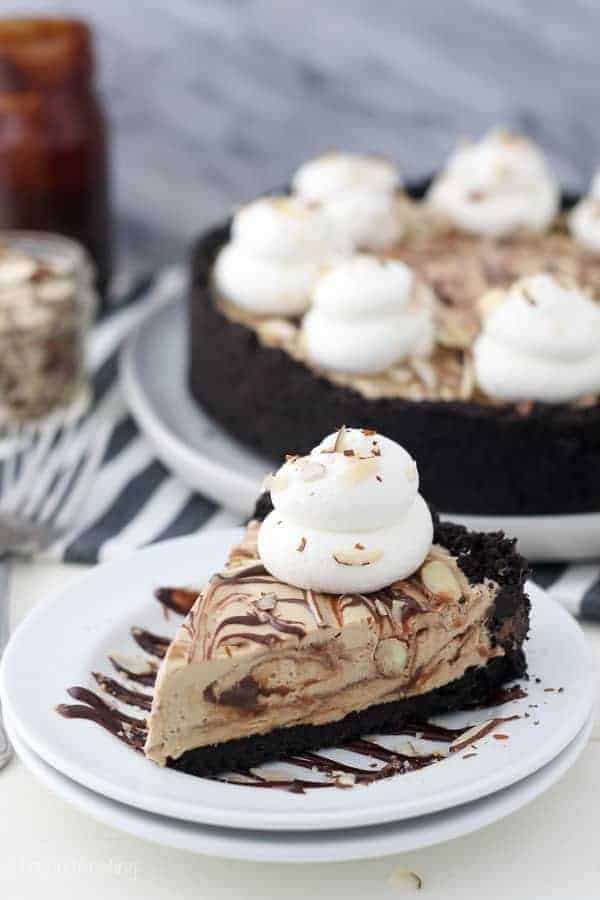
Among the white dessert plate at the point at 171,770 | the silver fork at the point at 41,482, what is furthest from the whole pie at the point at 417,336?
the white dessert plate at the point at 171,770

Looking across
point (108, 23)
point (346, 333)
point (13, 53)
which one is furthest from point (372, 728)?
point (108, 23)

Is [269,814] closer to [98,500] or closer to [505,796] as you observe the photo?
[505,796]

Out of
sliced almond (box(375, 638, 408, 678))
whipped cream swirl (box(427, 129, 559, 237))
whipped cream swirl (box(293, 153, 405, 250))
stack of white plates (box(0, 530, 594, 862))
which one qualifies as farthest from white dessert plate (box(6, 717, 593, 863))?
whipped cream swirl (box(427, 129, 559, 237))

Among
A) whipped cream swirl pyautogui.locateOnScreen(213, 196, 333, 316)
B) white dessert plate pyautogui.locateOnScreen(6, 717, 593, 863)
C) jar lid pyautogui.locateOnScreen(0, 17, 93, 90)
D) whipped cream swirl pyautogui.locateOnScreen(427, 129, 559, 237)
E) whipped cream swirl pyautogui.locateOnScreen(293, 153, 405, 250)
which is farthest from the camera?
jar lid pyautogui.locateOnScreen(0, 17, 93, 90)

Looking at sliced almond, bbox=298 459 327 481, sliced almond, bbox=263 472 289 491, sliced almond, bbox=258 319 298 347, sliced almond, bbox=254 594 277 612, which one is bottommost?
sliced almond, bbox=258 319 298 347

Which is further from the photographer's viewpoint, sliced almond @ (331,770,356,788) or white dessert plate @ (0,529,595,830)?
sliced almond @ (331,770,356,788)

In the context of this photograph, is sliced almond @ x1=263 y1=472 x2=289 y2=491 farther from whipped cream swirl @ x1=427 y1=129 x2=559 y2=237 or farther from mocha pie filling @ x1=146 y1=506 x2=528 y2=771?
whipped cream swirl @ x1=427 y1=129 x2=559 y2=237

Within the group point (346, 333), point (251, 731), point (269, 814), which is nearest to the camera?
point (269, 814)

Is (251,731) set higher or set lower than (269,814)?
lower
